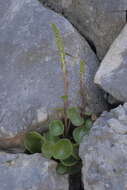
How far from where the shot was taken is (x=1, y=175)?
5.57 feet

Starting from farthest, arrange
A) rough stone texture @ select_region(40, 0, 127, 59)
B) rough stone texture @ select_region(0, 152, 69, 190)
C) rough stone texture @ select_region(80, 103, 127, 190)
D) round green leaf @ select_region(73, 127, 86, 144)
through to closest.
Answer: rough stone texture @ select_region(40, 0, 127, 59) < round green leaf @ select_region(73, 127, 86, 144) < rough stone texture @ select_region(0, 152, 69, 190) < rough stone texture @ select_region(80, 103, 127, 190)

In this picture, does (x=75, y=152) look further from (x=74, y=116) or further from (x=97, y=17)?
(x=97, y=17)

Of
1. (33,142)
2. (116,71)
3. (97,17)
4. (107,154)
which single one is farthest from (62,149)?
(97,17)

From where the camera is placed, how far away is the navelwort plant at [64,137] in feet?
5.60

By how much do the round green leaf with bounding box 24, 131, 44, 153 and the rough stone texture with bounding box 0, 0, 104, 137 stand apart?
0.20 feet

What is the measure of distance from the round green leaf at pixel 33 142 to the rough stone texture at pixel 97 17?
0.60 meters

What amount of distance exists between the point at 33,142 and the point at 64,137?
17cm

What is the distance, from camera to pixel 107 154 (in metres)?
1.51

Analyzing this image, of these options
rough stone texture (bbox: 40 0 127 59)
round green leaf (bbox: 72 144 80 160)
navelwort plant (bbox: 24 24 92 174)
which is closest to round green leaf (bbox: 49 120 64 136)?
navelwort plant (bbox: 24 24 92 174)

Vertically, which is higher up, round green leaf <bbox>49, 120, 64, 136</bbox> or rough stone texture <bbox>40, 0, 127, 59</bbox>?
rough stone texture <bbox>40, 0, 127, 59</bbox>

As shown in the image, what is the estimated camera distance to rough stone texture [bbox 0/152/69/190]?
1659mm

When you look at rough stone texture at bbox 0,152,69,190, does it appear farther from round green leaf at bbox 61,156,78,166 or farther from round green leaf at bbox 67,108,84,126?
round green leaf at bbox 67,108,84,126

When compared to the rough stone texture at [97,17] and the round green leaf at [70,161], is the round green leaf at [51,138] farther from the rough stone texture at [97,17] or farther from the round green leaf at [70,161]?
the rough stone texture at [97,17]

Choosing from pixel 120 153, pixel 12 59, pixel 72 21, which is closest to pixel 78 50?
pixel 72 21
